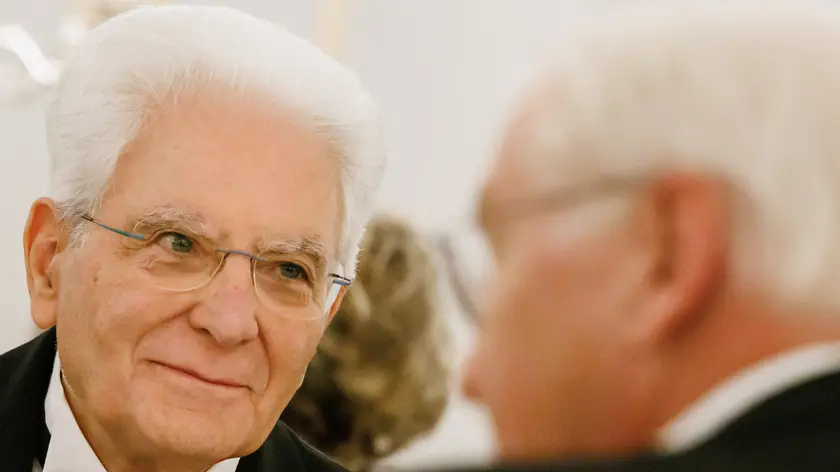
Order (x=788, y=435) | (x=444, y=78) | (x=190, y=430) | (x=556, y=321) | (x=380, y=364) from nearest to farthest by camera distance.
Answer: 1. (x=788, y=435)
2. (x=556, y=321)
3. (x=190, y=430)
4. (x=380, y=364)
5. (x=444, y=78)

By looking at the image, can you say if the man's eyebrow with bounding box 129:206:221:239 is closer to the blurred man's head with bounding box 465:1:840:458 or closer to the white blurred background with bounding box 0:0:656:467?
the blurred man's head with bounding box 465:1:840:458

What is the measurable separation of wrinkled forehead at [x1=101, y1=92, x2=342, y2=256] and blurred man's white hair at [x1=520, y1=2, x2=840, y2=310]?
1.05 ft

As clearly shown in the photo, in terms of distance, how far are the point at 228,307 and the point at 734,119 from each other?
19.3 inches

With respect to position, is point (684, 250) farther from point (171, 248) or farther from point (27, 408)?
point (27, 408)

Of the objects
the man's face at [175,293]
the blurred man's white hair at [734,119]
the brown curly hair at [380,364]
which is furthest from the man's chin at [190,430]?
the blurred man's white hair at [734,119]

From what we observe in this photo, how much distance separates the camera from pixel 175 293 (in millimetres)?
878

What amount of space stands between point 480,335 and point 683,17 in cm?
28

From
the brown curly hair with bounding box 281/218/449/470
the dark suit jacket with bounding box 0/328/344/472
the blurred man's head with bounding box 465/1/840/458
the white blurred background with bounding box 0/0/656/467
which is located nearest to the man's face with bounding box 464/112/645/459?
the blurred man's head with bounding box 465/1/840/458

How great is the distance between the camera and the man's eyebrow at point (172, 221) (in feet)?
2.85

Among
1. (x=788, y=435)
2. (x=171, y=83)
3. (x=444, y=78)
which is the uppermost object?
(x=444, y=78)

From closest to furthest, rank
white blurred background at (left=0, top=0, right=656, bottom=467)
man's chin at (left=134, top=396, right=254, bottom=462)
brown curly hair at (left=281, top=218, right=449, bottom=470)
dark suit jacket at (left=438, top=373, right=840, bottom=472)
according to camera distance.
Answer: dark suit jacket at (left=438, top=373, right=840, bottom=472) → man's chin at (left=134, top=396, right=254, bottom=462) → brown curly hair at (left=281, top=218, right=449, bottom=470) → white blurred background at (left=0, top=0, right=656, bottom=467)

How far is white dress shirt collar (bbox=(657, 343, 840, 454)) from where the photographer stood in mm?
553

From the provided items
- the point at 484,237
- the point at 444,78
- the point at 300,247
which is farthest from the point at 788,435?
the point at 444,78

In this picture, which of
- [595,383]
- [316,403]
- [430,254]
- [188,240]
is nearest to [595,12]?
[430,254]
